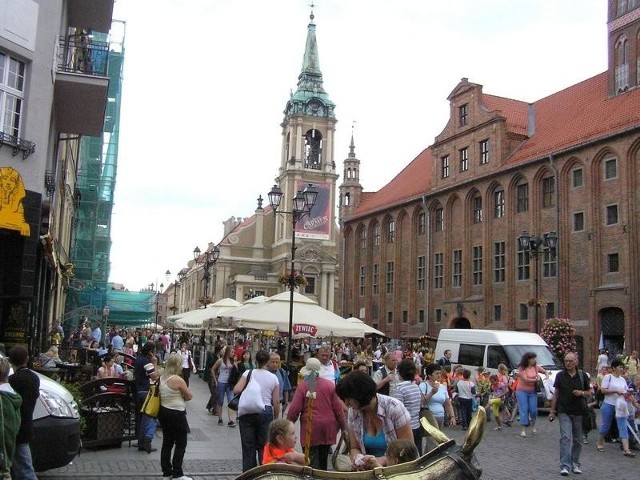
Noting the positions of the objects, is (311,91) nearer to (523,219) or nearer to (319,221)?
(319,221)

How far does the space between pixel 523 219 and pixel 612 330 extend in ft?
28.0

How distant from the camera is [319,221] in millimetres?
88688

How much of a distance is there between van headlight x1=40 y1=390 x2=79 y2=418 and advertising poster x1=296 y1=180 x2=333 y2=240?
78418 mm

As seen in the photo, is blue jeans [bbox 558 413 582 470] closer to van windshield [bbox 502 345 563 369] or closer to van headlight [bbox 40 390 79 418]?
van headlight [bbox 40 390 79 418]

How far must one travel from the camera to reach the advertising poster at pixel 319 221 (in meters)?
87.9

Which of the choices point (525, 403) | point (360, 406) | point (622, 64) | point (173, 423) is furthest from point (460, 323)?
point (360, 406)

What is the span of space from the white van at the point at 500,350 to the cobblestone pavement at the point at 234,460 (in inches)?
247

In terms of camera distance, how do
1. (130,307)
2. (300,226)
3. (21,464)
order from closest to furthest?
(21,464)
(130,307)
(300,226)

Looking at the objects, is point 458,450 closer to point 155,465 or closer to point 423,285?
point 155,465

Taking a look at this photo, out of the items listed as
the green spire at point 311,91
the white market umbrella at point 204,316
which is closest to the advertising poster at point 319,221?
the green spire at point 311,91

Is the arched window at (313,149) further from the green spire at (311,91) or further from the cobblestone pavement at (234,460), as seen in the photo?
the cobblestone pavement at (234,460)

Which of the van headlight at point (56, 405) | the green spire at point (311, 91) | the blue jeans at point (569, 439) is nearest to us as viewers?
the van headlight at point (56, 405)

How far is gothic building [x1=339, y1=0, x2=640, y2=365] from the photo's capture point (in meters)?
34.1

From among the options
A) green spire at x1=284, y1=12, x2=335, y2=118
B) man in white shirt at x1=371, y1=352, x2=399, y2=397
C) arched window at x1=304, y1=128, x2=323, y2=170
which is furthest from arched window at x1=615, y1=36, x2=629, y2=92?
green spire at x1=284, y1=12, x2=335, y2=118
